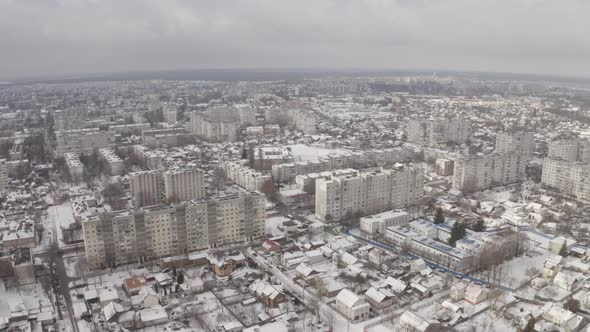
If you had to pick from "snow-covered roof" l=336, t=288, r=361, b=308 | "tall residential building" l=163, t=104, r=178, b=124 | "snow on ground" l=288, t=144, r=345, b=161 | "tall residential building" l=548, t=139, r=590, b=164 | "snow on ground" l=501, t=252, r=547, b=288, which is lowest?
"snow on ground" l=501, t=252, r=547, b=288

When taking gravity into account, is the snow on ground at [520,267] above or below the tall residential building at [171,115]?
below

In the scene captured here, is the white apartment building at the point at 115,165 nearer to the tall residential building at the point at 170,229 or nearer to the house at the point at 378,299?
the tall residential building at the point at 170,229

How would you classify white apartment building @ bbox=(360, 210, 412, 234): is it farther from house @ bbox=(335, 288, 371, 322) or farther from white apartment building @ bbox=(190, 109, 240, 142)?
white apartment building @ bbox=(190, 109, 240, 142)

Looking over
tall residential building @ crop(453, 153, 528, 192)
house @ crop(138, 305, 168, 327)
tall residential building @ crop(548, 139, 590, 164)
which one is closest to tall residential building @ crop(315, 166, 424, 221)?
tall residential building @ crop(453, 153, 528, 192)

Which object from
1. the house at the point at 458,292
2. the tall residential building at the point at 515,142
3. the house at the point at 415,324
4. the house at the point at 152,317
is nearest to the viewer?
the house at the point at 415,324

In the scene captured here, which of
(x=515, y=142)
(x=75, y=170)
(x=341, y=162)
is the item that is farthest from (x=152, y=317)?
(x=515, y=142)

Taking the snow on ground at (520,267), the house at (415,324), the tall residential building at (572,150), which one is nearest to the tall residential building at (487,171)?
the tall residential building at (572,150)

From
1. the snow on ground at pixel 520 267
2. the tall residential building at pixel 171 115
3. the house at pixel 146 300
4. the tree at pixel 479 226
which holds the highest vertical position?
the tall residential building at pixel 171 115

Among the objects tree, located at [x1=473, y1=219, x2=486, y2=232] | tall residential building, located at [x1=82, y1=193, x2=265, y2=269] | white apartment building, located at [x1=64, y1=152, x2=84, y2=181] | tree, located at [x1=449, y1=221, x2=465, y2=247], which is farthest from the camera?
white apartment building, located at [x1=64, y1=152, x2=84, y2=181]
